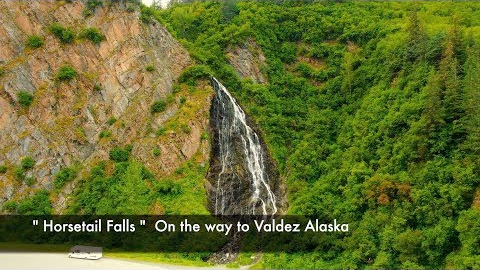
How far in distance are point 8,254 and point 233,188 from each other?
2114cm

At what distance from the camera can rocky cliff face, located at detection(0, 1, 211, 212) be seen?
47688mm

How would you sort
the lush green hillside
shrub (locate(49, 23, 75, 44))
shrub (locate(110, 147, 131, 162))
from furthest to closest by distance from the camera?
shrub (locate(49, 23, 75, 44)) → shrub (locate(110, 147, 131, 162)) → the lush green hillside

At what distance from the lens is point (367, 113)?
52125 mm

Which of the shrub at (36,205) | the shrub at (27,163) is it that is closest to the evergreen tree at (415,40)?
the shrub at (36,205)

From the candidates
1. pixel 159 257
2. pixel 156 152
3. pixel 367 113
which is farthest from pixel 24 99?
pixel 367 113

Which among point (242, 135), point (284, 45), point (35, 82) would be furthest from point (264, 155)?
point (35, 82)

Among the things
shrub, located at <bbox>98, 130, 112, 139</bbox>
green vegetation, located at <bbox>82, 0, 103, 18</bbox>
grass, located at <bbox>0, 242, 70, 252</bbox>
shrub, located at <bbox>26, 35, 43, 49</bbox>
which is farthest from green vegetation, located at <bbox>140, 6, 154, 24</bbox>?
grass, located at <bbox>0, 242, 70, 252</bbox>

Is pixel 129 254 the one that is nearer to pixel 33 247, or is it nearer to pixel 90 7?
pixel 33 247

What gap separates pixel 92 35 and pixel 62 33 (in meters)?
3.15

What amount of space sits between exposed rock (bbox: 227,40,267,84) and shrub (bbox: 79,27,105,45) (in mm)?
17048

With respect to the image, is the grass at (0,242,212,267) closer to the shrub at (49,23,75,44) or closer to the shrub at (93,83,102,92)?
the shrub at (93,83,102,92)

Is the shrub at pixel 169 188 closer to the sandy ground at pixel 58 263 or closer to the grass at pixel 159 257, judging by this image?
the grass at pixel 159 257

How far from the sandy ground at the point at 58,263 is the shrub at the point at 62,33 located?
24131 millimetres

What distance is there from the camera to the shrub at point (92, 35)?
53750 millimetres
